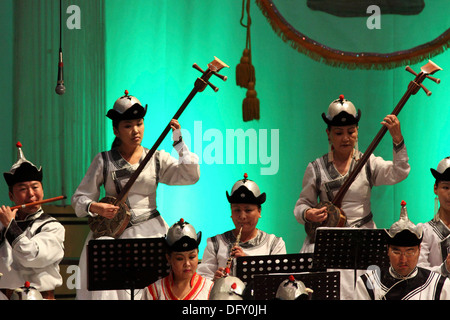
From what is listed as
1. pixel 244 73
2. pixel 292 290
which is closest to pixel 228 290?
pixel 292 290

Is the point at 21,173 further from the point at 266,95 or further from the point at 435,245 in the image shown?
the point at 435,245

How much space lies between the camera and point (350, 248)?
5102mm

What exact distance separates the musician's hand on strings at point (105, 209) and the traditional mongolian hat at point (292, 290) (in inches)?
62.6

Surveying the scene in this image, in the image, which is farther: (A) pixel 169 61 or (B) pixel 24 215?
(A) pixel 169 61

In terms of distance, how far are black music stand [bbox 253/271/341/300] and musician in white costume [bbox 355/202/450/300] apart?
0.25 meters

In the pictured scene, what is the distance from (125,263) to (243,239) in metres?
0.99

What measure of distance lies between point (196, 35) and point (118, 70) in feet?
2.28

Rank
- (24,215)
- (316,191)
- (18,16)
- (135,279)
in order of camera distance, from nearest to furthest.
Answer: (135,279), (24,215), (316,191), (18,16)

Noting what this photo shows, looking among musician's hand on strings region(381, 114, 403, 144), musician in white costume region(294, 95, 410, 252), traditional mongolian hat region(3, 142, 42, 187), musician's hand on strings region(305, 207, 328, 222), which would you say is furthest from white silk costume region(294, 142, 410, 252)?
traditional mongolian hat region(3, 142, 42, 187)

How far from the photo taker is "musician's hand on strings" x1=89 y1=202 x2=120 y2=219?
5.47m

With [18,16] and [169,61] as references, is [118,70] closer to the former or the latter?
[169,61]

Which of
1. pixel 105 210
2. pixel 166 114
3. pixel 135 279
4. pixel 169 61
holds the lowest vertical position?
pixel 135 279
